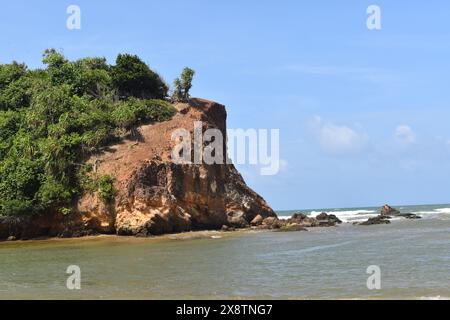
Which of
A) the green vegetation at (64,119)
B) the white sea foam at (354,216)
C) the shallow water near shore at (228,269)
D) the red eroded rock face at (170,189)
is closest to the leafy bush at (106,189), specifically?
the green vegetation at (64,119)

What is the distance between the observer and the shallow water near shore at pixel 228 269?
47.5ft

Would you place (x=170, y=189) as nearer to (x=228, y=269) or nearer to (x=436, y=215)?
(x=228, y=269)

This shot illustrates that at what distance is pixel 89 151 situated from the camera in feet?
125

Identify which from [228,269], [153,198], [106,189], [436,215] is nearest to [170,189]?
[153,198]

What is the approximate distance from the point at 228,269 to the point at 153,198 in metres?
16.9

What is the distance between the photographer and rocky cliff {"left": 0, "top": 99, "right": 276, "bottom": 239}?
115 feet

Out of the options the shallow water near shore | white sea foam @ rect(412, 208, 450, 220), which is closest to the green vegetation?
the shallow water near shore

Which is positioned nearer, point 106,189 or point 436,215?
point 106,189

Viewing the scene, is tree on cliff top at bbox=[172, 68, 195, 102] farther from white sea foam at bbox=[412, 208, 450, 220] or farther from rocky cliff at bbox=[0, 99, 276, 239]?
white sea foam at bbox=[412, 208, 450, 220]

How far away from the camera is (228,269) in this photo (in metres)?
19.3

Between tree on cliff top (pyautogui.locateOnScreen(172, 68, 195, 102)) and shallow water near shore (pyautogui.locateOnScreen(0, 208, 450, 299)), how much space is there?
57.0 ft

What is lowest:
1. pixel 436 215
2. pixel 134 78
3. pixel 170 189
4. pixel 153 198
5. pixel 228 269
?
pixel 436 215
